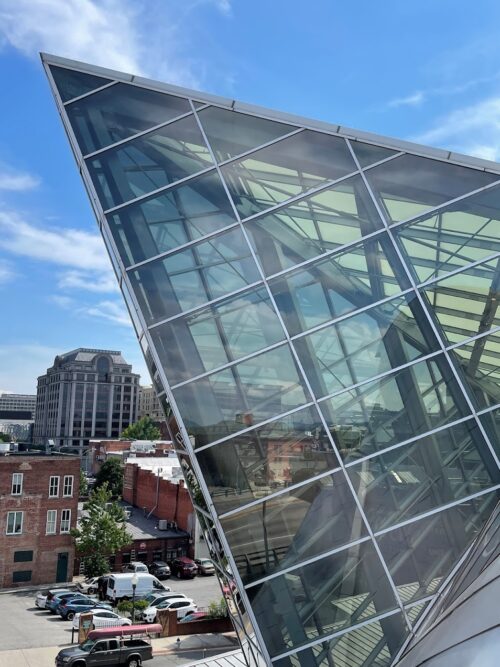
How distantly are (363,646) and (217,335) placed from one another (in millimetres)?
5519

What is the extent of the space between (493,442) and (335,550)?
3.26 m

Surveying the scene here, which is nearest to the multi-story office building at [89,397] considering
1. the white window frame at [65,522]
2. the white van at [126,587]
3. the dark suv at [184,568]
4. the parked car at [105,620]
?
the dark suv at [184,568]

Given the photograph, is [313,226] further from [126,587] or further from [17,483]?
[17,483]

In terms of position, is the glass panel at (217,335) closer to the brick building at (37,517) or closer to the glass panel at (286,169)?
the glass panel at (286,169)

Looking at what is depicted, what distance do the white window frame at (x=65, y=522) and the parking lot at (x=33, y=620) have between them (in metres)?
4.58

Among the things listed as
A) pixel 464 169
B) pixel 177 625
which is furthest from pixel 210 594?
pixel 464 169

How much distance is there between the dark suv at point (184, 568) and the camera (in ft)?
145

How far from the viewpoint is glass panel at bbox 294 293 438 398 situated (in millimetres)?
10156

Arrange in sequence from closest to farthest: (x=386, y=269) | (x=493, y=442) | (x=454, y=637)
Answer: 1. (x=454, y=637)
2. (x=493, y=442)
3. (x=386, y=269)

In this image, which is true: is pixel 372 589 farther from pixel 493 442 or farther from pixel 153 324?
pixel 153 324

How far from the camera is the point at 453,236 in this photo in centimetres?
1109

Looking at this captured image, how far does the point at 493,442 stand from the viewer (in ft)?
32.6

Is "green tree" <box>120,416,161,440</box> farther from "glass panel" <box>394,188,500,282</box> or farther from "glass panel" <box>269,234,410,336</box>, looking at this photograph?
"glass panel" <box>394,188,500,282</box>

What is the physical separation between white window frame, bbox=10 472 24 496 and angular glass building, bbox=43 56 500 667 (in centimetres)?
3356
